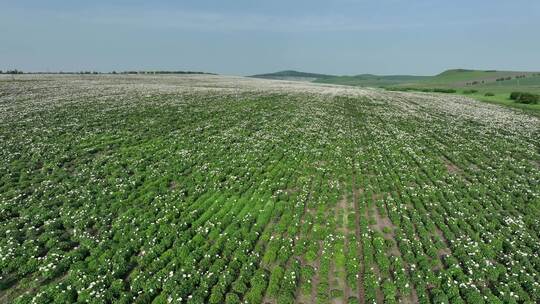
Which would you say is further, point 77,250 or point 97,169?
point 97,169

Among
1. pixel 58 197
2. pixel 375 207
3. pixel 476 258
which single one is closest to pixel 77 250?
pixel 58 197

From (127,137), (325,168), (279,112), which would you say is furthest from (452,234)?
(279,112)

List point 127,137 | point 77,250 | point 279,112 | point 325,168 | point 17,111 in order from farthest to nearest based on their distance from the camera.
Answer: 1. point 279,112
2. point 17,111
3. point 127,137
4. point 325,168
5. point 77,250

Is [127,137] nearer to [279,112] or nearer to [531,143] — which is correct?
[279,112]

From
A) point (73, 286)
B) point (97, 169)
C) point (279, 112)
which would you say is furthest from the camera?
point (279, 112)

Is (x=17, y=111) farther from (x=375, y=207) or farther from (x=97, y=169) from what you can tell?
(x=375, y=207)

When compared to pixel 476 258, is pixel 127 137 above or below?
above
